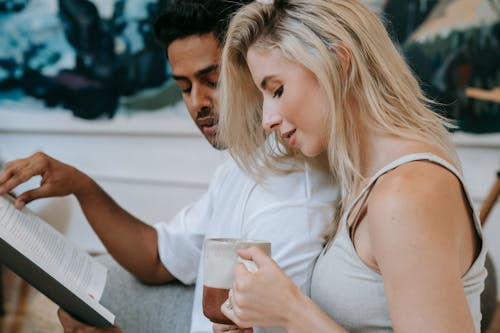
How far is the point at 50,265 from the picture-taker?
3.40 ft

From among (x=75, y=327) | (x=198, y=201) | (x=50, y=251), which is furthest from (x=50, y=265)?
(x=198, y=201)

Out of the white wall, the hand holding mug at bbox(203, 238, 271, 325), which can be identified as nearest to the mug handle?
the hand holding mug at bbox(203, 238, 271, 325)

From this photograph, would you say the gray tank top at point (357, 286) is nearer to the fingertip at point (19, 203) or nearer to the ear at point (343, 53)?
the ear at point (343, 53)

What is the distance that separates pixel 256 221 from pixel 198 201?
12.9 inches

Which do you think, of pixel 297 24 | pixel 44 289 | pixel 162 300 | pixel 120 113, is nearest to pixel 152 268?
pixel 162 300

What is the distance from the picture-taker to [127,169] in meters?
3.03

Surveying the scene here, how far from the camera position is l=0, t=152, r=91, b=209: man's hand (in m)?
1.22

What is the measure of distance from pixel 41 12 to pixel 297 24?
8.04 ft

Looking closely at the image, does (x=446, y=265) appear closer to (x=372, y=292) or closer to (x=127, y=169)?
(x=372, y=292)

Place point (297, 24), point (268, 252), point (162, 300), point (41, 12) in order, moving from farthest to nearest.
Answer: point (41, 12) < point (162, 300) < point (297, 24) < point (268, 252)

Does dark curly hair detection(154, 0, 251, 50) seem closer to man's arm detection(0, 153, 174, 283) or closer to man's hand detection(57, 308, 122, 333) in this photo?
man's arm detection(0, 153, 174, 283)

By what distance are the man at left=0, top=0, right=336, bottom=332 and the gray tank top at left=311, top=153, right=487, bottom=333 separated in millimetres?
227

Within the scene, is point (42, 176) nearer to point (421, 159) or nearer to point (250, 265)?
point (250, 265)

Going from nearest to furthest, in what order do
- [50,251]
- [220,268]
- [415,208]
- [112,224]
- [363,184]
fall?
[415,208] < [220,268] < [363,184] < [50,251] < [112,224]
